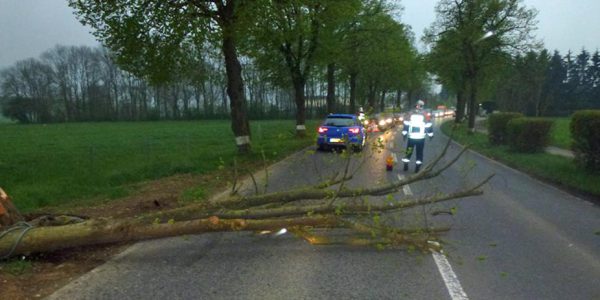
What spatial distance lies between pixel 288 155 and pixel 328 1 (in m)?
8.09

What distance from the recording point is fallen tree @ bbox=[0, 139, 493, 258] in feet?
18.1

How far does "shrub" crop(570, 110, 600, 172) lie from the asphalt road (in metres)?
5.77

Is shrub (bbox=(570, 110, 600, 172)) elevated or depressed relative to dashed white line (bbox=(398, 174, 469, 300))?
elevated

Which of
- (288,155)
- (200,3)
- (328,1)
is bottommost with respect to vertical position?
(288,155)

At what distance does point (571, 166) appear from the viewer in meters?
14.6

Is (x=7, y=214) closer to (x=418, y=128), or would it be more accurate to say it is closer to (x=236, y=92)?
(x=418, y=128)

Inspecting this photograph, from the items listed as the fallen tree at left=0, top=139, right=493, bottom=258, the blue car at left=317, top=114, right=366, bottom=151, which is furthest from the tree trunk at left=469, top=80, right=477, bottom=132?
the fallen tree at left=0, top=139, right=493, bottom=258

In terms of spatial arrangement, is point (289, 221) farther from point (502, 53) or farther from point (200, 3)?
point (502, 53)

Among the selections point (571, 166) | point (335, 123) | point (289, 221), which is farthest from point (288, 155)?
point (289, 221)

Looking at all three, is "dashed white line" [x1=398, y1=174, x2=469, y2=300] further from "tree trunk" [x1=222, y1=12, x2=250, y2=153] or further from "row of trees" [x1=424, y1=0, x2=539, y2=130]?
"row of trees" [x1=424, y1=0, x2=539, y2=130]

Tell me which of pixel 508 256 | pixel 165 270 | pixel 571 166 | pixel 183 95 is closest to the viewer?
pixel 165 270

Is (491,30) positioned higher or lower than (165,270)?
higher

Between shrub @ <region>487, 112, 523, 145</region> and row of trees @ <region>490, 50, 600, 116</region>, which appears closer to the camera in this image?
shrub @ <region>487, 112, 523, 145</region>

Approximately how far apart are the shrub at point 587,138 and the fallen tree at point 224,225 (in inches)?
338
